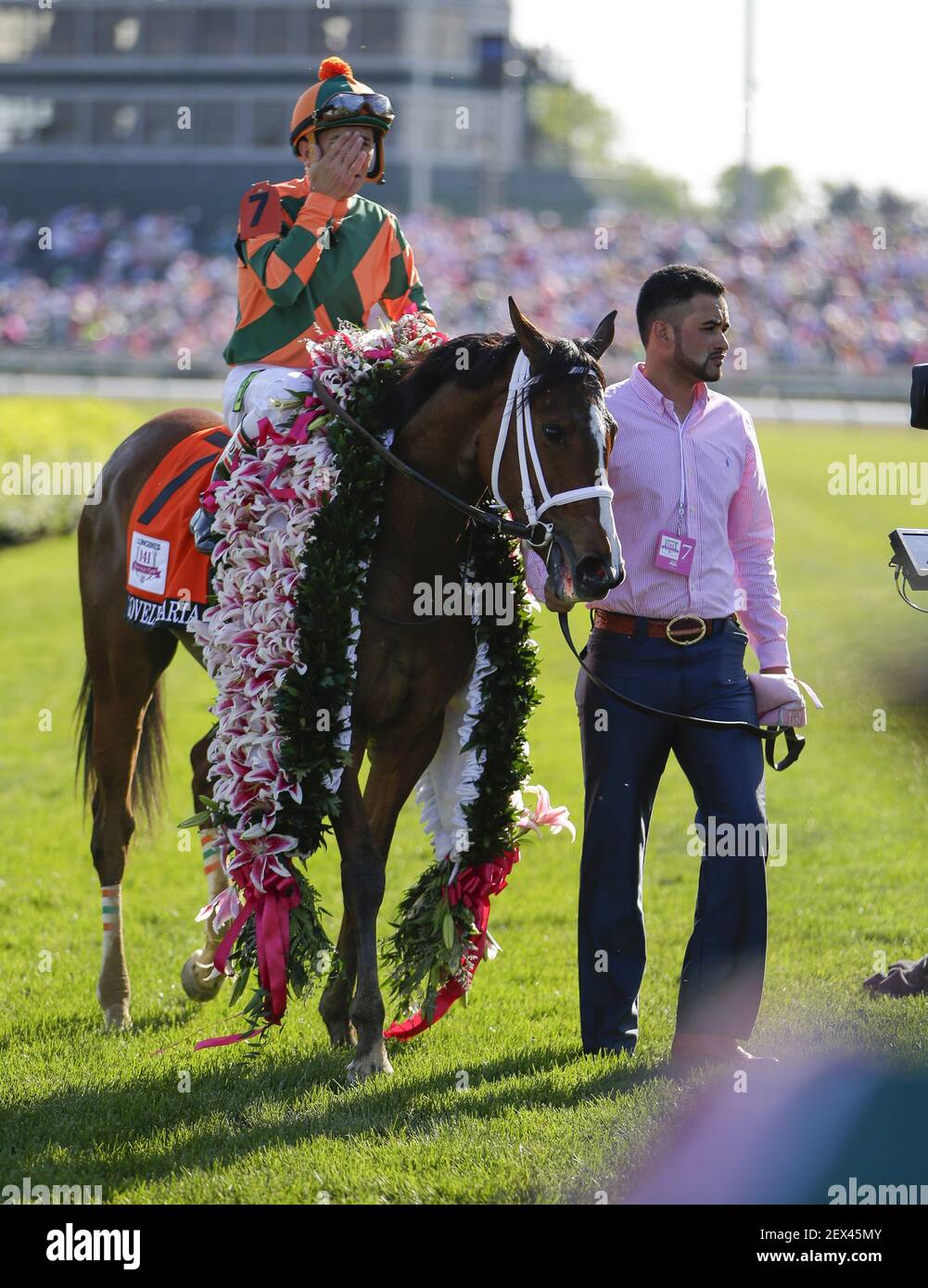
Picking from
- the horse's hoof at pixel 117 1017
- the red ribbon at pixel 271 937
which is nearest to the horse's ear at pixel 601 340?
the red ribbon at pixel 271 937

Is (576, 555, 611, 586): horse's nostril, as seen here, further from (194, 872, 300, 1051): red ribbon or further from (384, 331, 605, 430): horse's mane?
(194, 872, 300, 1051): red ribbon

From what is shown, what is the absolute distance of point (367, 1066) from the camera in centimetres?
425

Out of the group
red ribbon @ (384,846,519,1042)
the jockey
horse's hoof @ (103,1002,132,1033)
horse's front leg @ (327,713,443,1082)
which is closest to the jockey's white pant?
the jockey

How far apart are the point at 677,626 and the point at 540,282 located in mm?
32531

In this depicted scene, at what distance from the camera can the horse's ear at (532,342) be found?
3.79 meters

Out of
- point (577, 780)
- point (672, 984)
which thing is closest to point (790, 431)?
point (577, 780)

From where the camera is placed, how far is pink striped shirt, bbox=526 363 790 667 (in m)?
4.18

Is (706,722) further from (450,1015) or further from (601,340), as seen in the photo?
(450,1015)

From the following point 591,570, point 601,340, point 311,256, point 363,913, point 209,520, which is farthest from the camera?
point 209,520

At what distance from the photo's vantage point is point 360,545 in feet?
13.8

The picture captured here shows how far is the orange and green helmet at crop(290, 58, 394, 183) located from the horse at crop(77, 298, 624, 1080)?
2.46 feet

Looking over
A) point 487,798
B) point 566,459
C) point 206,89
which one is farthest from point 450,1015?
point 206,89

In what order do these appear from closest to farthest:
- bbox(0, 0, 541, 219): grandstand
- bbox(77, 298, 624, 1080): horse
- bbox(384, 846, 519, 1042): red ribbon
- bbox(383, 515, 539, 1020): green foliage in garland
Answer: bbox(77, 298, 624, 1080): horse < bbox(383, 515, 539, 1020): green foliage in garland < bbox(384, 846, 519, 1042): red ribbon < bbox(0, 0, 541, 219): grandstand
